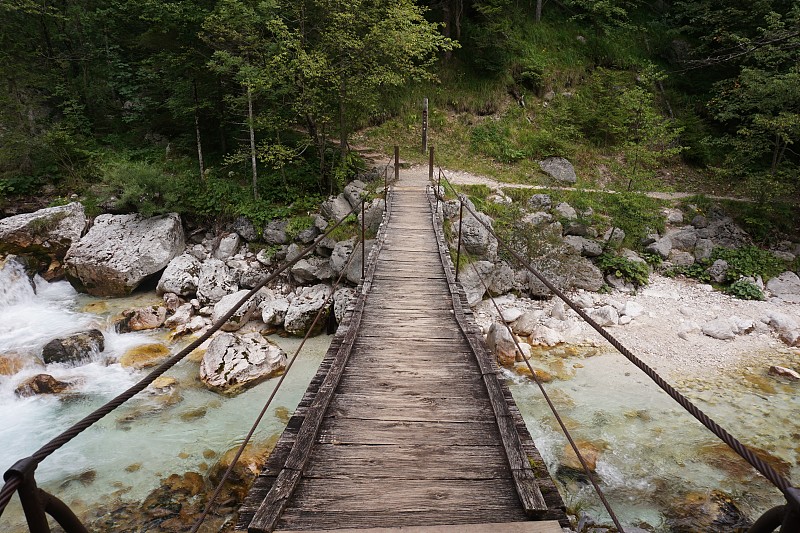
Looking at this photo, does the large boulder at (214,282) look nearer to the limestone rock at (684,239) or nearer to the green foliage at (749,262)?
the limestone rock at (684,239)

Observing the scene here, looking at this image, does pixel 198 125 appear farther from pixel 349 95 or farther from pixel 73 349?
pixel 73 349

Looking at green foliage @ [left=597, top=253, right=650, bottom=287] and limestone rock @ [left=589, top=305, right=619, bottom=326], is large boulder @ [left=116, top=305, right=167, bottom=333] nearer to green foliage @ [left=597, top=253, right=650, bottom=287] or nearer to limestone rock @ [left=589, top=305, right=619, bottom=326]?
limestone rock @ [left=589, top=305, right=619, bottom=326]

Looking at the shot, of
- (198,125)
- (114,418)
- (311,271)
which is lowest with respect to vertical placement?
(114,418)

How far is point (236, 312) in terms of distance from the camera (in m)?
10.8

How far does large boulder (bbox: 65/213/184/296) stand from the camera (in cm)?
1223

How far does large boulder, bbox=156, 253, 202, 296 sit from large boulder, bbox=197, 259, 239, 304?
208 mm

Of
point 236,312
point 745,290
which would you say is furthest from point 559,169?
point 236,312

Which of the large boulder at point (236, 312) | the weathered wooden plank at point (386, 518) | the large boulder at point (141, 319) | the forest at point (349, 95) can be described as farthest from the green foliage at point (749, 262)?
the large boulder at point (141, 319)

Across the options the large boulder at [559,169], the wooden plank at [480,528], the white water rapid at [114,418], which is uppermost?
the large boulder at [559,169]

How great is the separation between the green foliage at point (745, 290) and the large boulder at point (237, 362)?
12.9m

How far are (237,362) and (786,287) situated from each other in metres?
15.4

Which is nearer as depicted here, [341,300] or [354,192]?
[341,300]

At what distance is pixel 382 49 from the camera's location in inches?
479

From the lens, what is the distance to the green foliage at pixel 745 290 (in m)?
11.8
